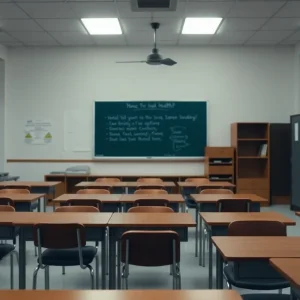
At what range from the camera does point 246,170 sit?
9.27 metres

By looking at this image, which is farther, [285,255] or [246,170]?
[246,170]

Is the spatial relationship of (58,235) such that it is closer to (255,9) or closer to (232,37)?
(255,9)

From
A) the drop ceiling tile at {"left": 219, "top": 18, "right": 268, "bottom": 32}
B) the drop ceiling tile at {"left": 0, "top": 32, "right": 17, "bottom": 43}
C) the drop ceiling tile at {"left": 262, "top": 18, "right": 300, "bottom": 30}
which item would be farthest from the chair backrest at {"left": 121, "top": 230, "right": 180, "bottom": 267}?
the drop ceiling tile at {"left": 0, "top": 32, "right": 17, "bottom": 43}

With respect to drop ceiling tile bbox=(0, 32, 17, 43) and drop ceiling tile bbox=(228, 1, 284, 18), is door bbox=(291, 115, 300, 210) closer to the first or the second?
drop ceiling tile bbox=(228, 1, 284, 18)

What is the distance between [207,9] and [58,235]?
5156 millimetres

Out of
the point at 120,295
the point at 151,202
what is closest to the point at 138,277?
the point at 151,202

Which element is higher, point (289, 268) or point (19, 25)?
point (19, 25)

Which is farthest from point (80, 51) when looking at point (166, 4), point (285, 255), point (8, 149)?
point (285, 255)

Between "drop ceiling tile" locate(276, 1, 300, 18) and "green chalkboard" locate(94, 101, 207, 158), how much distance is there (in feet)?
8.92

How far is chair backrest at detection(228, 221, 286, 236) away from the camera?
2914 mm

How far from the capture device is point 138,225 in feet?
10.3

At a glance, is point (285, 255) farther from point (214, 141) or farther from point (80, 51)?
point (80, 51)

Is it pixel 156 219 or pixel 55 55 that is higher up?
pixel 55 55

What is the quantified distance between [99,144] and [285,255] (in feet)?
23.9
